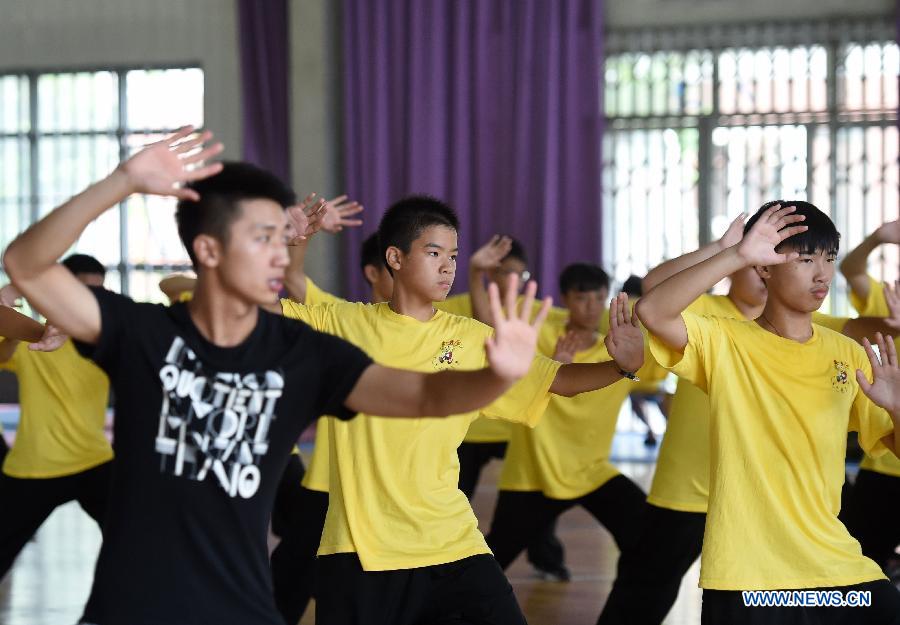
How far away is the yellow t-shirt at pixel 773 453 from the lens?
2.40 meters

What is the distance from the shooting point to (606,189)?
28.1 ft

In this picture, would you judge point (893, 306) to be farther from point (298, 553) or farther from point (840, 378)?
point (298, 553)

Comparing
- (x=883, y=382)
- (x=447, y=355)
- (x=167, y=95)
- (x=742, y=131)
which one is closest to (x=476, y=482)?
(x=447, y=355)

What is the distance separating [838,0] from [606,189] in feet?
6.47

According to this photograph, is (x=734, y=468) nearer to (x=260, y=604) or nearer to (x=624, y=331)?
(x=624, y=331)

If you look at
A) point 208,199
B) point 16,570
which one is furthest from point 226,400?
point 16,570

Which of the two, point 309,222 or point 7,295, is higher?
point 309,222

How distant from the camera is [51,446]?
12.6 ft

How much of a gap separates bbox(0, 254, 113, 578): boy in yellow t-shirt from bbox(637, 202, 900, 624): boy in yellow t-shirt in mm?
2054

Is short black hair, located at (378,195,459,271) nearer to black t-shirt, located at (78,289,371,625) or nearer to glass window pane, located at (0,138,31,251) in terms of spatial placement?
black t-shirt, located at (78,289,371,625)

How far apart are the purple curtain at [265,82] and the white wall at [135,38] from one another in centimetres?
18

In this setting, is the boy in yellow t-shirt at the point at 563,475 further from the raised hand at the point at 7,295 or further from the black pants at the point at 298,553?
the raised hand at the point at 7,295

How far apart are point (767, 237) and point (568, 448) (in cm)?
175

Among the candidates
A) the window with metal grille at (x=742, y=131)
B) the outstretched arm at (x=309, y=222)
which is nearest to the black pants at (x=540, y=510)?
the outstretched arm at (x=309, y=222)
